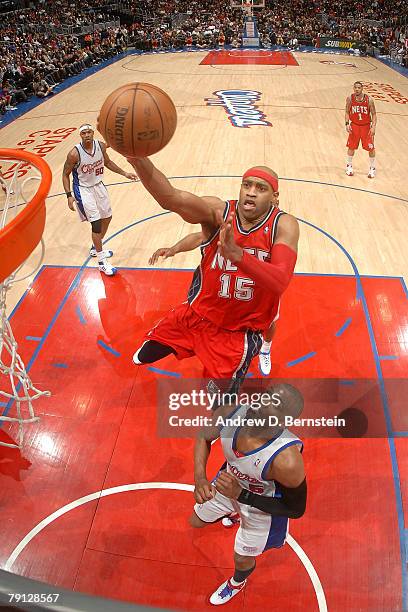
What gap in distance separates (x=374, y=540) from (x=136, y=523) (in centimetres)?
165

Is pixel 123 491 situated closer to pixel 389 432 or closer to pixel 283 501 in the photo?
pixel 283 501

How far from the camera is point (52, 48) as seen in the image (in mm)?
19391

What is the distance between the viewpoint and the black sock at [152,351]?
3.76m

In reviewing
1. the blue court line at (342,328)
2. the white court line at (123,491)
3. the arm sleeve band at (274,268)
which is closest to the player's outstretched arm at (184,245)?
the arm sleeve band at (274,268)

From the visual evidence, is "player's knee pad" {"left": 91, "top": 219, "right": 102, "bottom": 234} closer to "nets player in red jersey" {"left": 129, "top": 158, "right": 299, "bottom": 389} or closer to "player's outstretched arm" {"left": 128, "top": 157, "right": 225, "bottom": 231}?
"nets player in red jersey" {"left": 129, "top": 158, "right": 299, "bottom": 389}

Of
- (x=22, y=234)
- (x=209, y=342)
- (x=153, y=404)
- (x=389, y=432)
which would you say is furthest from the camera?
(x=153, y=404)

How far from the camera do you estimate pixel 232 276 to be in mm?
3127

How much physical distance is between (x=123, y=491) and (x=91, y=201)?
3.51 m

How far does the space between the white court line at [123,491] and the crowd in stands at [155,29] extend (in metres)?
14.5

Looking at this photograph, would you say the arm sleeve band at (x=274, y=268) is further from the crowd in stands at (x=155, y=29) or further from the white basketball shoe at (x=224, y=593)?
the crowd in stands at (x=155, y=29)

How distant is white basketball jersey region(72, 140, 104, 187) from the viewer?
215 inches

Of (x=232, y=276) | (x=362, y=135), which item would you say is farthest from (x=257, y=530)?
(x=362, y=135)

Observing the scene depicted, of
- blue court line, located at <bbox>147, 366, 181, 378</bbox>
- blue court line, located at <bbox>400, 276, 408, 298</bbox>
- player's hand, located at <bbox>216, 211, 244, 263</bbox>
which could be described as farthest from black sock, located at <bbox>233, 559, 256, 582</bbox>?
blue court line, located at <bbox>400, 276, 408, 298</bbox>

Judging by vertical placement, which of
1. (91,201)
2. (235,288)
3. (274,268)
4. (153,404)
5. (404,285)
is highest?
(274,268)
